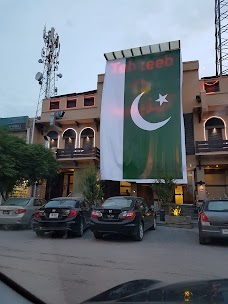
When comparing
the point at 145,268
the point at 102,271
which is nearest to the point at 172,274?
the point at 145,268

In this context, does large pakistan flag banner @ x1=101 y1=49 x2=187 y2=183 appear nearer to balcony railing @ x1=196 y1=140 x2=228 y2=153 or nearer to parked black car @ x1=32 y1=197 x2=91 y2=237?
balcony railing @ x1=196 y1=140 x2=228 y2=153

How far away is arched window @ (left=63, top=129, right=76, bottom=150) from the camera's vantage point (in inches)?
1059

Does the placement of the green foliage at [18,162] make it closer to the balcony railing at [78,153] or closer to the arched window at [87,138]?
the balcony railing at [78,153]

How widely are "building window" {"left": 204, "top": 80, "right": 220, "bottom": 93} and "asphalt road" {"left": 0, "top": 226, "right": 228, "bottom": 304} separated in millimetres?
16918

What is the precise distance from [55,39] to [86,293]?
3276cm

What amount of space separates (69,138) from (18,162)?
33.1 feet

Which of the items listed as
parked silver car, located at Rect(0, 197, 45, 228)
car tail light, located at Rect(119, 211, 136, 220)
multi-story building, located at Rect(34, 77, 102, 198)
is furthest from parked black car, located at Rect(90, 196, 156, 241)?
multi-story building, located at Rect(34, 77, 102, 198)

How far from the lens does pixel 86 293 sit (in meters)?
4.29

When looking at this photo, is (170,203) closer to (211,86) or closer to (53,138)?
(211,86)

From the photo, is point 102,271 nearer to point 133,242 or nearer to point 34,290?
point 34,290

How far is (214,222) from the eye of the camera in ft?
28.8

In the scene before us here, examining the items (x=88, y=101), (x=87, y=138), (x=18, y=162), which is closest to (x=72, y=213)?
(x=18, y=162)

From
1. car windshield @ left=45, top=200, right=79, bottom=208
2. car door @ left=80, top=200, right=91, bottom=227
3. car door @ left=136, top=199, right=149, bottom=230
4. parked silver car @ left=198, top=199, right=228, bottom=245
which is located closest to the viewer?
parked silver car @ left=198, top=199, right=228, bottom=245

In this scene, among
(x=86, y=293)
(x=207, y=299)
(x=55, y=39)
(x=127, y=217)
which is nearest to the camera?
(x=207, y=299)
